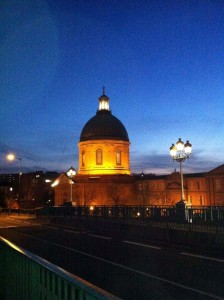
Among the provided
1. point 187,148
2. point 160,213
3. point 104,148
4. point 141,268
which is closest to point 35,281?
point 141,268

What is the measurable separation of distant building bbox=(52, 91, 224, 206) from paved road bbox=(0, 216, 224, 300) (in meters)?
67.8

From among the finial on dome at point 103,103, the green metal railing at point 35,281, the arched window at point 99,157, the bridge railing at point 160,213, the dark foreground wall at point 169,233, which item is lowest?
the dark foreground wall at point 169,233

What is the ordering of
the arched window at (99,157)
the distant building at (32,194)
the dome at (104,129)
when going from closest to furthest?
the arched window at (99,157)
the dome at (104,129)
the distant building at (32,194)

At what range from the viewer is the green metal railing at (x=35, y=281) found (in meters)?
3.83

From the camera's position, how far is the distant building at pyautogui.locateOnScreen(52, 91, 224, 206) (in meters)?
87.9

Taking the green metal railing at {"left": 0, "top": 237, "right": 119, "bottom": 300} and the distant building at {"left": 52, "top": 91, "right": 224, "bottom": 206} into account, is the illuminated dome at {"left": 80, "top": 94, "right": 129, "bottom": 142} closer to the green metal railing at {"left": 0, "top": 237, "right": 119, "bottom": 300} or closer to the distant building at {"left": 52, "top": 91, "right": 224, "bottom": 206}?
the distant building at {"left": 52, "top": 91, "right": 224, "bottom": 206}

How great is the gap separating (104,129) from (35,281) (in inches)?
3348

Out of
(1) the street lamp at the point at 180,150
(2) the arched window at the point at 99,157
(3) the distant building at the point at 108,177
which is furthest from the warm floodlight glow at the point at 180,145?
(2) the arched window at the point at 99,157

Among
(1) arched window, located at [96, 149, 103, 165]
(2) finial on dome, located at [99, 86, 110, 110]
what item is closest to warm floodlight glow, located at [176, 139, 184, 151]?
Result: (1) arched window, located at [96, 149, 103, 165]

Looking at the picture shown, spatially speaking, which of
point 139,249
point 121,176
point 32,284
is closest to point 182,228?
point 139,249

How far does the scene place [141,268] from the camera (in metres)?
13.1

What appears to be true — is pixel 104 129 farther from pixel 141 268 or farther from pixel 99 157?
pixel 141 268

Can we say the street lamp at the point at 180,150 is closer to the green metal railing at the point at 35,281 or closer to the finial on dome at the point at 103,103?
the green metal railing at the point at 35,281

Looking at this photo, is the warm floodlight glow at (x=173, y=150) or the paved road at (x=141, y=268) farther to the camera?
the warm floodlight glow at (x=173, y=150)
